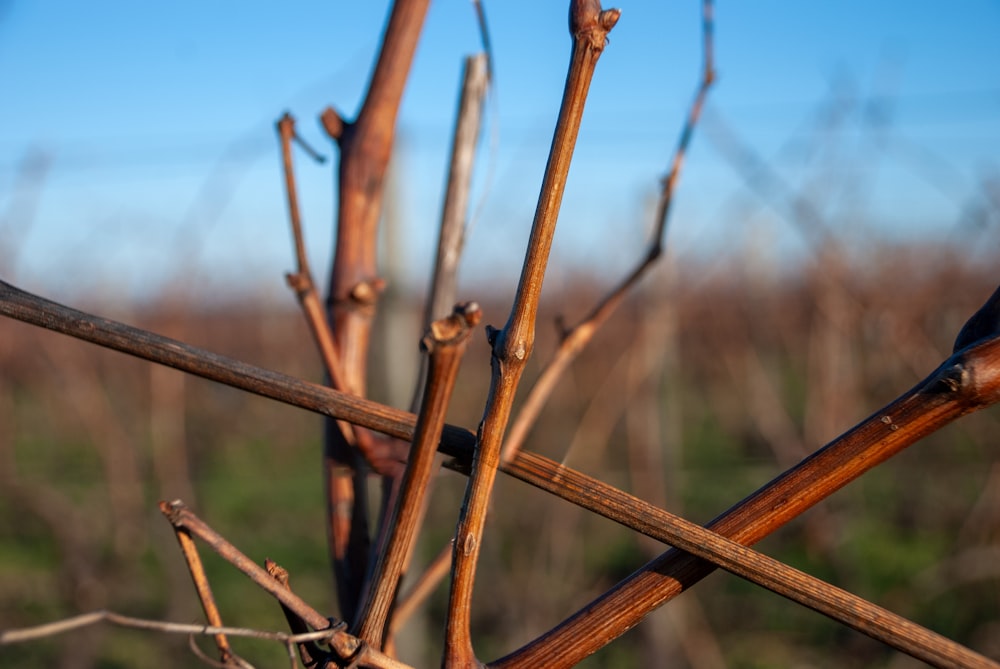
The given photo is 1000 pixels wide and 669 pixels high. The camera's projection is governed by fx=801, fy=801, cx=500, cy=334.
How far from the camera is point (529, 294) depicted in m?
0.42

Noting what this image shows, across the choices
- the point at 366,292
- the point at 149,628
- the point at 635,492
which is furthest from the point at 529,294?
the point at 635,492

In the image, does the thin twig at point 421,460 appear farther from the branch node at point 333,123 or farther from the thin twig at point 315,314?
the branch node at point 333,123

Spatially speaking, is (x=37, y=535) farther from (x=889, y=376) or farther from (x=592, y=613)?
(x=592, y=613)

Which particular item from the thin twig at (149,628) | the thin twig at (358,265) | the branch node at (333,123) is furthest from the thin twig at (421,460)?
the branch node at (333,123)

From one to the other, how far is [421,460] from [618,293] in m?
0.49

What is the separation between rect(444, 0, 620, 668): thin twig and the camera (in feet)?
1.37

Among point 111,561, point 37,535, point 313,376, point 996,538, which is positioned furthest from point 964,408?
point 313,376

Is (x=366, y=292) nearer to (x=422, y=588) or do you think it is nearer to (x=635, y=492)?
(x=422, y=588)

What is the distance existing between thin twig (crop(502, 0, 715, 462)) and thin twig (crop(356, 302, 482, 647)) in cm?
33

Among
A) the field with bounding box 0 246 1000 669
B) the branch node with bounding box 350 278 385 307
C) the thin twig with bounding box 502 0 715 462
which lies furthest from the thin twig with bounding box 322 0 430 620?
the field with bounding box 0 246 1000 669

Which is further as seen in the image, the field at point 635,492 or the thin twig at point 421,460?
the field at point 635,492

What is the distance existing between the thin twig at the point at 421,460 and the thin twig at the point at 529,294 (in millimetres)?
30

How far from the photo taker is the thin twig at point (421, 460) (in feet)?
1.15

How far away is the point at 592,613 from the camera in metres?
0.46
